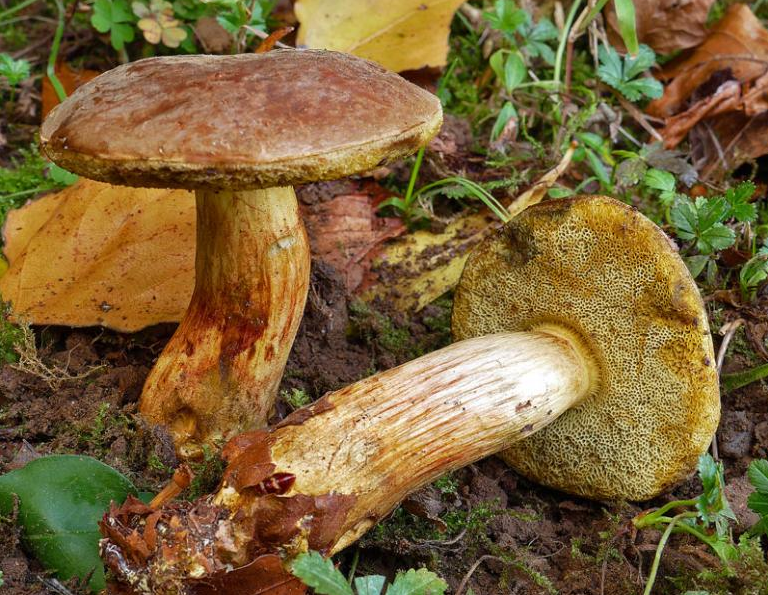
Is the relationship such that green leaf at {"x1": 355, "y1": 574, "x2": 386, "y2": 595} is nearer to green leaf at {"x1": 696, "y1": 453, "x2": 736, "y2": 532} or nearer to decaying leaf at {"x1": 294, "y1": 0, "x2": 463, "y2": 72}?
green leaf at {"x1": 696, "y1": 453, "x2": 736, "y2": 532}

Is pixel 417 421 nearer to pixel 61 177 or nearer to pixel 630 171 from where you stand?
pixel 630 171

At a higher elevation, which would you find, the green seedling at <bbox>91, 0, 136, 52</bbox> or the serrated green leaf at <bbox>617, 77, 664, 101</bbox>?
the green seedling at <bbox>91, 0, 136, 52</bbox>

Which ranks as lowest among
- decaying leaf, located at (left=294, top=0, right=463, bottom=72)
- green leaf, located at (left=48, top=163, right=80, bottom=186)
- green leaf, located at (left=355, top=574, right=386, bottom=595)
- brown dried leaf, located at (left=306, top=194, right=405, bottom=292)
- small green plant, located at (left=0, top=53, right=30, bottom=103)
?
green leaf, located at (left=355, top=574, right=386, bottom=595)

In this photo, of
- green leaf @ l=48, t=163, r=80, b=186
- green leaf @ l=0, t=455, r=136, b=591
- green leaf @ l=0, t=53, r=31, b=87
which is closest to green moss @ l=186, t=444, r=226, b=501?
green leaf @ l=0, t=455, r=136, b=591

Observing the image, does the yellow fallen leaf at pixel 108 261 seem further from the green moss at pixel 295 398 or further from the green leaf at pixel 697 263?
the green leaf at pixel 697 263

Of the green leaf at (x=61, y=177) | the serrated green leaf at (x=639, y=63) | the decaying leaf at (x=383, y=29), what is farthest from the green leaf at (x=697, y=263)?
the green leaf at (x=61, y=177)

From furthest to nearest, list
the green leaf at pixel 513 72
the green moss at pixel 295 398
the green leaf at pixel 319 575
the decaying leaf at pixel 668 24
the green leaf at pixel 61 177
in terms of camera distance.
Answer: the decaying leaf at pixel 668 24, the green leaf at pixel 513 72, the green leaf at pixel 61 177, the green moss at pixel 295 398, the green leaf at pixel 319 575

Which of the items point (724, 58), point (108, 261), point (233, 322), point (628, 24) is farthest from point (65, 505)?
point (724, 58)
